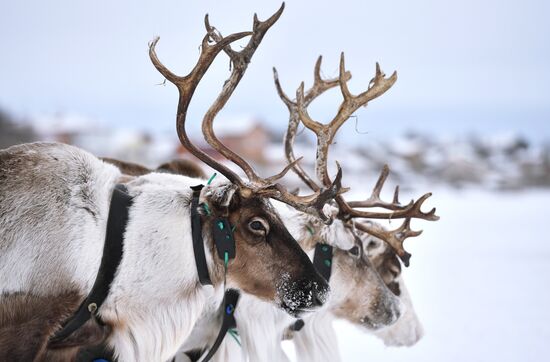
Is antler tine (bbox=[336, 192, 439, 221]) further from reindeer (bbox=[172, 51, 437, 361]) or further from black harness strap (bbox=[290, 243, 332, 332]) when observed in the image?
black harness strap (bbox=[290, 243, 332, 332])

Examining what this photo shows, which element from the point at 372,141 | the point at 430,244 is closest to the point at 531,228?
the point at 430,244

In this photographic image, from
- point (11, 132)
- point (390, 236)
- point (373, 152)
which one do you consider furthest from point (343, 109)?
point (373, 152)

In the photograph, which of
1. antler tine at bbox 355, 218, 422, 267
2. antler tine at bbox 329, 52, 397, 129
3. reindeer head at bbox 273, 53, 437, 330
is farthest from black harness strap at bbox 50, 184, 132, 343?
antler tine at bbox 355, 218, 422, 267

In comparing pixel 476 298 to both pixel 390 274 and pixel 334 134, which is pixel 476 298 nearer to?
pixel 390 274

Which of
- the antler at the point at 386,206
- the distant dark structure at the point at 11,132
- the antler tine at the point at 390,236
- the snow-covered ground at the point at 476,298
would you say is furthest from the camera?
the distant dark structure at the point at 11,132

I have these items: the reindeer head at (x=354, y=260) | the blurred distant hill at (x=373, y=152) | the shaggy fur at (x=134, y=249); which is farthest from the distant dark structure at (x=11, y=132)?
the shaggy fur at (x=134, y=249)

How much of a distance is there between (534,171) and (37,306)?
3671cm

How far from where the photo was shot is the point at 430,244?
13320 mm

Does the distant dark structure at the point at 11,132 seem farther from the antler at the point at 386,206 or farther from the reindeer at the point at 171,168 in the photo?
the antler at the point at 386,206

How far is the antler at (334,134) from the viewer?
4496 mm

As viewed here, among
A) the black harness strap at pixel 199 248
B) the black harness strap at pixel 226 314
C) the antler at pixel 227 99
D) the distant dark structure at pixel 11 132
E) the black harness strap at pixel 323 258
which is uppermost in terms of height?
the antler at pixel 227 99

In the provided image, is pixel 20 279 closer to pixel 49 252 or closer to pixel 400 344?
pixel 49 252

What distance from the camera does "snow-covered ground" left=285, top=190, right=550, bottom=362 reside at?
5668mm

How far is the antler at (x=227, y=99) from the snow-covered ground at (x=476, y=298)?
1638 millimetres
